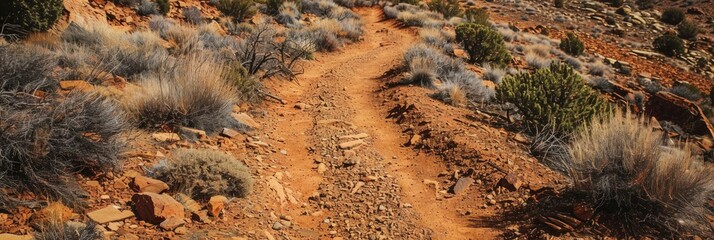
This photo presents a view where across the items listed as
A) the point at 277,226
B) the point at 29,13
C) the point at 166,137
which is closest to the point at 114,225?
the point at 277,226

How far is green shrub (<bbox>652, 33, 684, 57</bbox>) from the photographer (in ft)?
75.1

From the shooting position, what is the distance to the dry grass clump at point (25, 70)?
15.0 ft

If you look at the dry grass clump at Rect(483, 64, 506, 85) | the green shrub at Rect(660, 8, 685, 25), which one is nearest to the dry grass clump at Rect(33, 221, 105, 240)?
the dry grass clump at Rect(483, 64, 506, 85)

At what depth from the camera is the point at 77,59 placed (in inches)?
250

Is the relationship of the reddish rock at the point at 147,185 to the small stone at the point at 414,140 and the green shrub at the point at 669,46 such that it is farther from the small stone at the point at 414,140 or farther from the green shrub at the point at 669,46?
the green shrub at the point at 669,46

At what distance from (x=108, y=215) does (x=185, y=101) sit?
2.55 metres

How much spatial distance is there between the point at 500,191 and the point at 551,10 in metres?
30.4

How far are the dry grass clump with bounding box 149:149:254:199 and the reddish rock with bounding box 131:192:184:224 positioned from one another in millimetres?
429

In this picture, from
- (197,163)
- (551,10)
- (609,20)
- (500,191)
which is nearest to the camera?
(197,163)

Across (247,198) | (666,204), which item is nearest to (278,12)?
(247,198)

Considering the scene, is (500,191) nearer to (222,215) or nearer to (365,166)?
(365,166)

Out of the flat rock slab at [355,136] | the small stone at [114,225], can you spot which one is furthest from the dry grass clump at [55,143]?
the flat rock slab at [355,136]

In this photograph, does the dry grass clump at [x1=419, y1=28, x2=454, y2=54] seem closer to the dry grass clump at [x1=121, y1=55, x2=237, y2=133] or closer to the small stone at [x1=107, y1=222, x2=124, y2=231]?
the dry grass clump at [x1=121, y1=55, x2=237, y2=133]

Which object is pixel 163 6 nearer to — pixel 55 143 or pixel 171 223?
pixel 55 143
